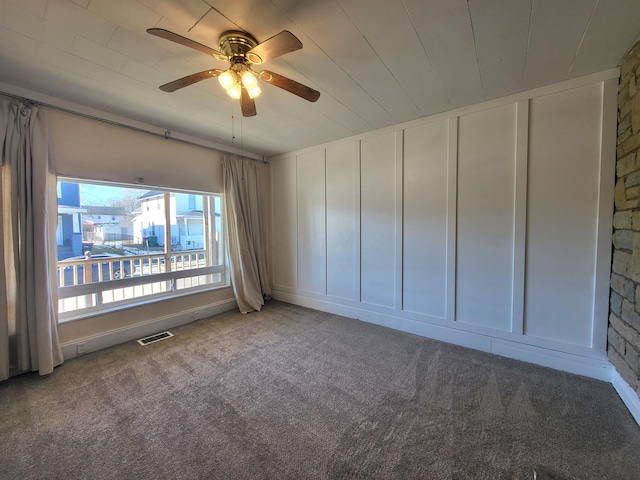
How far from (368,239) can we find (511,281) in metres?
1.64

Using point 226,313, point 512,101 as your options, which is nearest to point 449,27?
point 512,101

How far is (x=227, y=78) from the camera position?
173 cm

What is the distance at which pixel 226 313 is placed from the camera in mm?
3941

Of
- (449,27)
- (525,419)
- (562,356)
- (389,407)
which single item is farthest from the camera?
(562,356)

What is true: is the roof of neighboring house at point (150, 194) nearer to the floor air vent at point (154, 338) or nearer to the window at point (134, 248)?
the window at point (134, 248)

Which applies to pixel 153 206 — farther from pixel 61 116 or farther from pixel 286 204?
pixel 286 204

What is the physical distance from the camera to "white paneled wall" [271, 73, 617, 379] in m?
2.20

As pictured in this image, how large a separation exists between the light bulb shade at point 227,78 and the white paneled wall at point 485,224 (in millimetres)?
2078

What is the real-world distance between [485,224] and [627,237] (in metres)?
0.96

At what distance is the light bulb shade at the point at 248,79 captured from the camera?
1701 millimetres

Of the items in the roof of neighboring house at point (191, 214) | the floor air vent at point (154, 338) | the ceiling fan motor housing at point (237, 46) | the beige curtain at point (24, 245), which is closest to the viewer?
the ceiling fan motor housing at point (237, 46)

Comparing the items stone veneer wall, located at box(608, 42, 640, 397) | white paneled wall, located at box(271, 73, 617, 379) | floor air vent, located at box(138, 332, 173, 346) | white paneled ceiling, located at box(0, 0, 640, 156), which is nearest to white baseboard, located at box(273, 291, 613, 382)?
white paneled wall, located at box(271, 73, 617, 379)

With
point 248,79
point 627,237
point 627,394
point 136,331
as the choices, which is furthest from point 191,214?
point 627,394

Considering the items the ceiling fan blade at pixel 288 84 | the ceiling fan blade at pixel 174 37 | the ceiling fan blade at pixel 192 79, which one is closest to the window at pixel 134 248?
the ceiling fan blade at pixel 192 79
